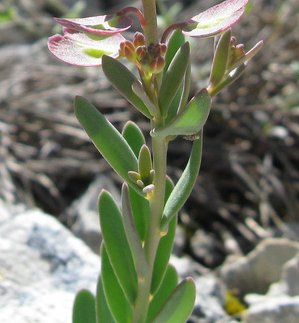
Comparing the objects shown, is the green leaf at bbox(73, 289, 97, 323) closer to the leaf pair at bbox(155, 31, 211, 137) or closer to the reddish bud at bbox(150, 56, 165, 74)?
the leaf pair at bbox(155, 31, 211, 137)

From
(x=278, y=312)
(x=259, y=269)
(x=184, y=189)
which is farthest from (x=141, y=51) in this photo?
(x=259, y=269)

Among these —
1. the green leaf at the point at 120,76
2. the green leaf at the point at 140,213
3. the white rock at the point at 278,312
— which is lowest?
the white rock at the point at 278,312

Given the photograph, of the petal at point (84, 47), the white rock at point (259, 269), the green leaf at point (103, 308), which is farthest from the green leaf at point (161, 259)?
the white rock at point (259, 269)

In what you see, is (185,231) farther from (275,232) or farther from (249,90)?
(249,90)

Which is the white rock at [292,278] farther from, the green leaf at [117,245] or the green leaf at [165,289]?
the green leaf at [117,245]

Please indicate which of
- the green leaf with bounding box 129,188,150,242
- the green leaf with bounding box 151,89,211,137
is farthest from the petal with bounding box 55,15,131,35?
the green leaf with bounding box 129,188,150,242

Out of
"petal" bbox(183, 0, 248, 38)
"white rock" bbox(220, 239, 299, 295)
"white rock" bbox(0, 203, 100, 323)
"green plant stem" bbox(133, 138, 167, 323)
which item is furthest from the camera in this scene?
"white rock" bbox(220, 239, 299, 295)
